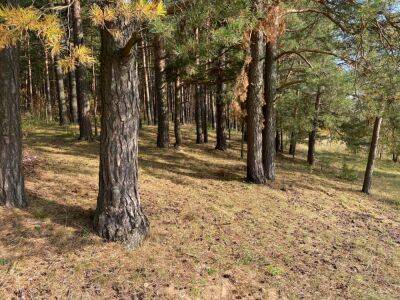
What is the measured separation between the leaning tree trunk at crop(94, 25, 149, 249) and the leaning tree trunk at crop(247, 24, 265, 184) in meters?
5.60

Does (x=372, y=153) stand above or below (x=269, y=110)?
below

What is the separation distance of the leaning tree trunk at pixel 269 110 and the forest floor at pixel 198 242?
0.81 m

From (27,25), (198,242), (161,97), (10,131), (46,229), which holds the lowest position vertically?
(198,242)

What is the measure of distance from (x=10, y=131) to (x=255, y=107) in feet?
23.5

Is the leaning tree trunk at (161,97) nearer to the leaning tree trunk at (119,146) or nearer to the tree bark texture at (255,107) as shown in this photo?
the tree bark texture at (255,107)

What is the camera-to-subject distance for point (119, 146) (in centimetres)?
600

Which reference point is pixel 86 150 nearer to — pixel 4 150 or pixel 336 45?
pixel 4 150

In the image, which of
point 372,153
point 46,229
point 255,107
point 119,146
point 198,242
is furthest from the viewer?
point 372,153

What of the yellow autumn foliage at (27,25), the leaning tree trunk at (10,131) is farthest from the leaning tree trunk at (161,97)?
the yellow autumn foliage at (27,25)

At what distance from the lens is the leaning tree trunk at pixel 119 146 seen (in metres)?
5.70

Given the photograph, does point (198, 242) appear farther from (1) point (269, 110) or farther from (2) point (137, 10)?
(1) point (269, 110)

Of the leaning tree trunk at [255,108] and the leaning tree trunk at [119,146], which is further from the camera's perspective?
the leaning tree trunk at [255,108]

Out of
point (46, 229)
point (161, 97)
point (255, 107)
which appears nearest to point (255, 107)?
point (255, 107)

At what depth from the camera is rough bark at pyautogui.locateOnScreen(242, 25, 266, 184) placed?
11.1m
